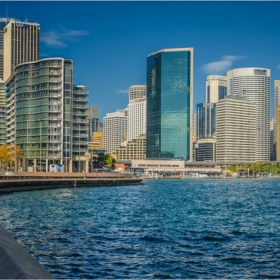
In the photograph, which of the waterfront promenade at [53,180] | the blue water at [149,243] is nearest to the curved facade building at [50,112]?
the waterfront promenade at [53,180]

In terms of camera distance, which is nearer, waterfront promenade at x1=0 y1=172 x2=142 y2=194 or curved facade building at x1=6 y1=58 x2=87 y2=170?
waterfront promenade at x1=0 y1=172 x2=142 y2=194

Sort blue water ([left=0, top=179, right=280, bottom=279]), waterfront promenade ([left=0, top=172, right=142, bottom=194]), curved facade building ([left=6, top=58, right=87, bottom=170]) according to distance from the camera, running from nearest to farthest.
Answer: blue water ([left=0, top=179, right=280, bottom=279])
waterfront promenade ([left=0, top=172, right=142, bottom=194])
curved facade building ([left=6, top=58, right=87, bottom=170])

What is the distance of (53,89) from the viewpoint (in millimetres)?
178125

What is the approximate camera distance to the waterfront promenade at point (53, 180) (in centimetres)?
10682

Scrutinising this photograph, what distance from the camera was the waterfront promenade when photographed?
107m

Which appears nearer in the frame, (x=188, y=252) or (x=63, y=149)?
(x=188, y=252)

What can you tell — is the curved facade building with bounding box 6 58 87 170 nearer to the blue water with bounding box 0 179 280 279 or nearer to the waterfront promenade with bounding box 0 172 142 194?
the waterfront promenade with bounding box 0 172 142 194

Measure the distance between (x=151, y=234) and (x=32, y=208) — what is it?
26.5 m

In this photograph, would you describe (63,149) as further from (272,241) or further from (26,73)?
(272,241)

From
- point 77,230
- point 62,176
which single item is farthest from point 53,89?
point 77,230

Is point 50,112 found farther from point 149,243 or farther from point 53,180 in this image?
point 149,243

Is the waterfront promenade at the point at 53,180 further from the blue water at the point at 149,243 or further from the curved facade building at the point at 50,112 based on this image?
the blue water at the point at 149,243

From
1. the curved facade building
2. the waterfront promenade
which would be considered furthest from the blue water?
the curved facade building

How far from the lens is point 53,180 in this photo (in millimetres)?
127312
